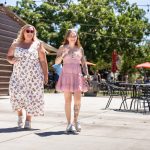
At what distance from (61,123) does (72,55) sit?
165cm

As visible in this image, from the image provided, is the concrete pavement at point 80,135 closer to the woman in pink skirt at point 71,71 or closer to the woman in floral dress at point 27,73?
the woman in floral dress at point 27,73

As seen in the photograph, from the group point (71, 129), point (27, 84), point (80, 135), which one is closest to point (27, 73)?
point (27, 84)

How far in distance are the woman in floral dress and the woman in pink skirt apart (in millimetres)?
330

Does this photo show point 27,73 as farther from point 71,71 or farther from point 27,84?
point 71,71

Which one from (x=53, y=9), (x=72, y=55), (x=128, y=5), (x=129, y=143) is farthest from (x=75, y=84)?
(x=128, y=5)

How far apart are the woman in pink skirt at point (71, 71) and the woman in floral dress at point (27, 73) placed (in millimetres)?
330

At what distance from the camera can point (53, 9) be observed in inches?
1812

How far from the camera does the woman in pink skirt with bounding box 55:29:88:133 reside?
795cm

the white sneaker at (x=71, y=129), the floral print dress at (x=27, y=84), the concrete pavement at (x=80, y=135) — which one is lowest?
the concrete pavement at (x=80, y=135)

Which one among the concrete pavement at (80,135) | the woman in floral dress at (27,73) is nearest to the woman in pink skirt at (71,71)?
the woman in floral dress at (27,73)

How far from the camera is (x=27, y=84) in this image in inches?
319

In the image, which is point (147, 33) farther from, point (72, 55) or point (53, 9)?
point (72, 55)

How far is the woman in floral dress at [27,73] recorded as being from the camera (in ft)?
26.4

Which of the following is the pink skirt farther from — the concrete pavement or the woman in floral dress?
the concrete pavement
